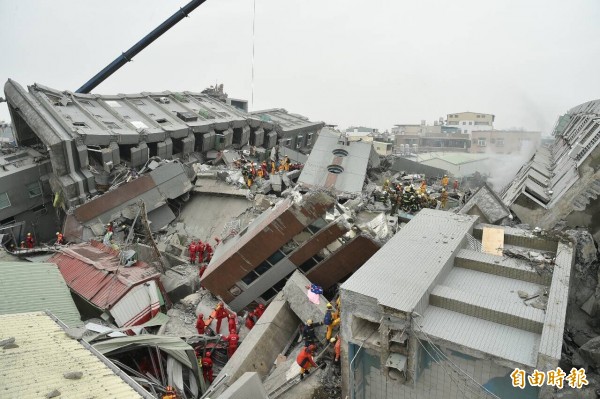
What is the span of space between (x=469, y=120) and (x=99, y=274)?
78.0m

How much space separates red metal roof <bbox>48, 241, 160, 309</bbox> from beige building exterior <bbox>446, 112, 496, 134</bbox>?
7105 centimetres

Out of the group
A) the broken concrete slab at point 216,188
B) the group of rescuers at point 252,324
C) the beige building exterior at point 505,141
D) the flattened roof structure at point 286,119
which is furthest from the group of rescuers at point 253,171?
the beige building exterior at point 505,141

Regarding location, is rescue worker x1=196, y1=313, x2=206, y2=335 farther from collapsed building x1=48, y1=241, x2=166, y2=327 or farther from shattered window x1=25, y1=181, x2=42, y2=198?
shattered window x1=25, y1=181, x2=42, y2=198

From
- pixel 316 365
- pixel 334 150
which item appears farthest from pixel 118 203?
pixel 316 365

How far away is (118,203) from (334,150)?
11449mm

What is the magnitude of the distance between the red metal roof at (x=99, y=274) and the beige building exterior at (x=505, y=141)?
38.0 m

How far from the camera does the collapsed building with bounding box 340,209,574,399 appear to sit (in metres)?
6.32

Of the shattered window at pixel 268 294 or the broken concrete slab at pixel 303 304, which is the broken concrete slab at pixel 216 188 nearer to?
the shattered window at pixel 268 294

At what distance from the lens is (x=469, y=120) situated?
77.1 meters

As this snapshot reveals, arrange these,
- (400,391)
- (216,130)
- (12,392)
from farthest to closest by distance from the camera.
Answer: (216,130)
(400,391)
(12,392)

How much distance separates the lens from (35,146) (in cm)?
2338

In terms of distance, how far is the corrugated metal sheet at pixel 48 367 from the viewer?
571cm

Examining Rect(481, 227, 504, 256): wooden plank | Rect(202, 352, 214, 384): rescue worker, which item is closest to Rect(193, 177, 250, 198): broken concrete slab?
Rect(202, 352, 214, 384): rescue worker

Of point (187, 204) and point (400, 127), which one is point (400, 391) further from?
point (400, 127)
